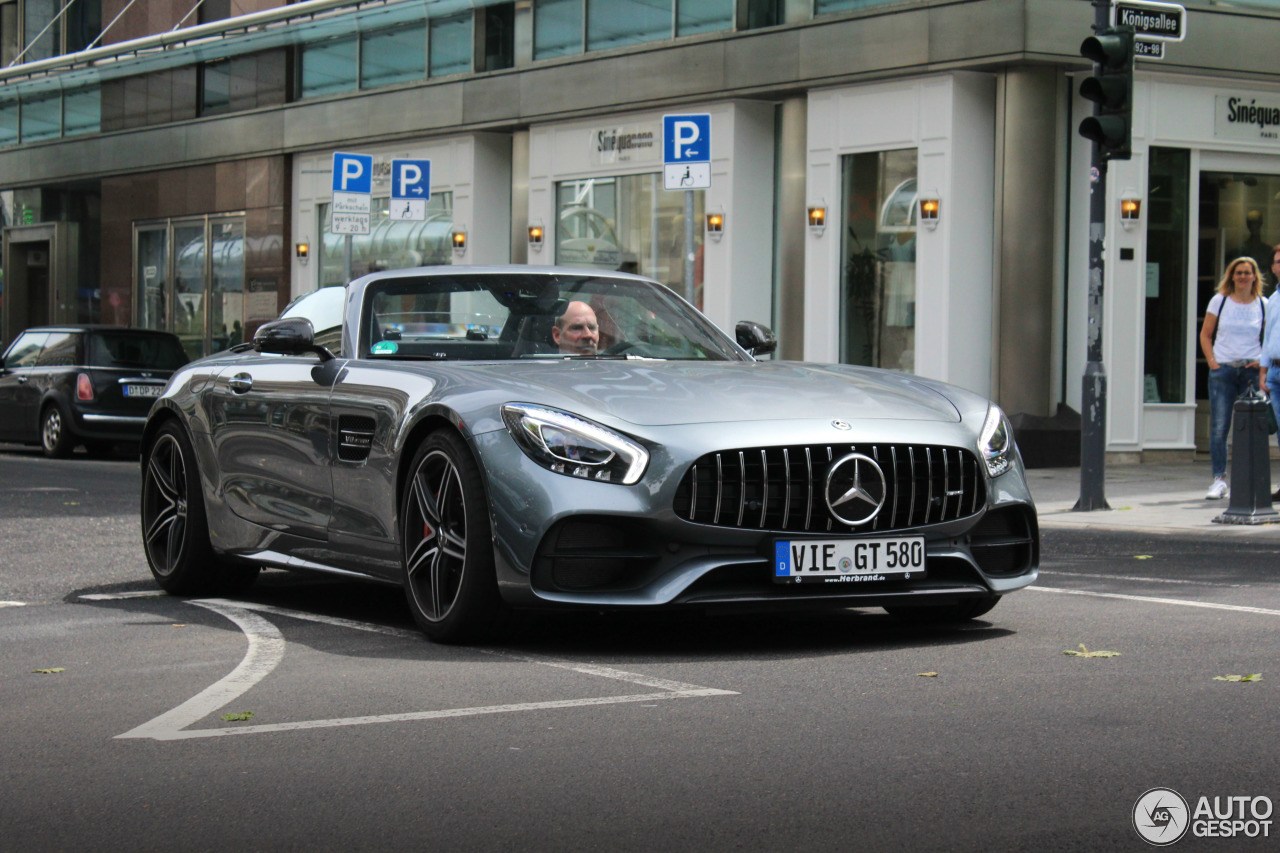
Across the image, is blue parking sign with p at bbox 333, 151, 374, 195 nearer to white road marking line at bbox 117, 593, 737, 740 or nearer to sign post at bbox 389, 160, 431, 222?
sign post at bbox 389, 160, 431, 222

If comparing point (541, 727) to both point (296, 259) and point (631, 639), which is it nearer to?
point (631, 639)

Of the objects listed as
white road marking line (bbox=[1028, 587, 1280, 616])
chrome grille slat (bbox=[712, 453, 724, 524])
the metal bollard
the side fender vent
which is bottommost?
white road marking line (bbox=[1028, 587, 1280, 616])

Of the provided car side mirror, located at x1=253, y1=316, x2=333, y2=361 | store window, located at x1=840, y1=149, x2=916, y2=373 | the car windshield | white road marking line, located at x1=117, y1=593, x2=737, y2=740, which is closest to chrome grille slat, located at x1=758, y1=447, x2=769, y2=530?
white road marking line, located at x1=117, y1=593, x2=737, y2=740

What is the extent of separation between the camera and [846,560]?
6406mm

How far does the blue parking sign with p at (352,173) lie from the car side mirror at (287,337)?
44.6 feet

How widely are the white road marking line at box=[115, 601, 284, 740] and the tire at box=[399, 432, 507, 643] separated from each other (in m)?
0.56

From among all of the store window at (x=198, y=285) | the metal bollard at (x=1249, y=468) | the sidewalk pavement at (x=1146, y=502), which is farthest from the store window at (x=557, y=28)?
the metal bollard at (x=1249, y=468)

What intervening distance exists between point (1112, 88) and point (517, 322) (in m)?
7.03

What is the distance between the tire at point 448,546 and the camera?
21.2ft

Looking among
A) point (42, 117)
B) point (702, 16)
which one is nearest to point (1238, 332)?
point (702, 16)

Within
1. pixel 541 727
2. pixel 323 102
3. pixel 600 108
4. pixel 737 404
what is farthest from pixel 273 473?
pixel 323 102

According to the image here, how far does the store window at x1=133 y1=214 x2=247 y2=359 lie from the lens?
31.8 metres

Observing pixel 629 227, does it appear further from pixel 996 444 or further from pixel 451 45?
pixel 996 444

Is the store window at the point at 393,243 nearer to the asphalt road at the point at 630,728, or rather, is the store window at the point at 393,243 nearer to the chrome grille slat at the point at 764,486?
the asphalt road at the point at 630,728
